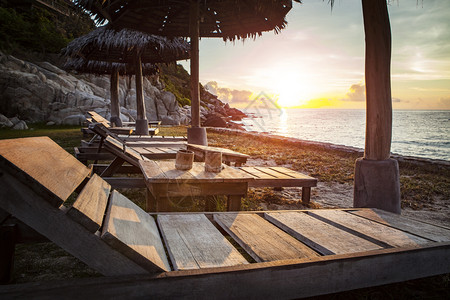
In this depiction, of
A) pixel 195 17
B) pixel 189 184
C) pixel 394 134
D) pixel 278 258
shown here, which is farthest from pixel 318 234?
pixel 394 134

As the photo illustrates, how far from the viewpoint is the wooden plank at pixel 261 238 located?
4.81ft

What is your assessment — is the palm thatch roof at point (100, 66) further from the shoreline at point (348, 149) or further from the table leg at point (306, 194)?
the table leg at point (306, 194)

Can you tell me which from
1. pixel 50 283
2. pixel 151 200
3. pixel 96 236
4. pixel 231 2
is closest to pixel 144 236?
pixel 96 236

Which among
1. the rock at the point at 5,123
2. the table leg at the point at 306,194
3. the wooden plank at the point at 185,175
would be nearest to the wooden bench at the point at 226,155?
the table leg at the point at 306,194

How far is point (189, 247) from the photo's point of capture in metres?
1.50

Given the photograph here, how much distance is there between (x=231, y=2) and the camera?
6.07 m

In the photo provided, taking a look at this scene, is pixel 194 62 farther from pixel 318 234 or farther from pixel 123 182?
pixel 318 234

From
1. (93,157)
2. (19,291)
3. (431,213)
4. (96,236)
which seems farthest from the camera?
(93,157)

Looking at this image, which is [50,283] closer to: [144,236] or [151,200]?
[144,236]

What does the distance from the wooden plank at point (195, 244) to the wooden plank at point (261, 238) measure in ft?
0.31

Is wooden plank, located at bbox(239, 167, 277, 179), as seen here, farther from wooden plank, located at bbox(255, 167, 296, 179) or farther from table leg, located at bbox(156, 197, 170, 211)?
table leg, located at bbox(156, 197, 170, 211)

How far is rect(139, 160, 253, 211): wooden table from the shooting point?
95.6 inches

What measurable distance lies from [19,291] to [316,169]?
5912 millimetres

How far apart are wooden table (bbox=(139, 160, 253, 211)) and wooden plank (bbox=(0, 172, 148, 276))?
4.10 feet
